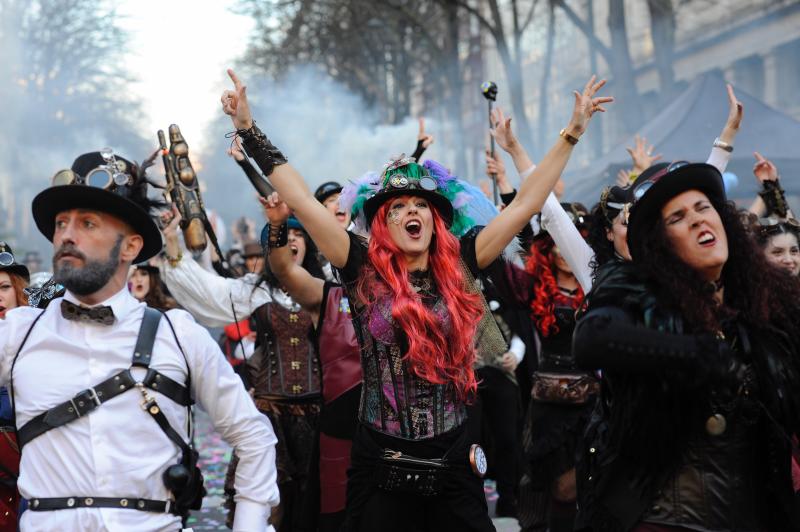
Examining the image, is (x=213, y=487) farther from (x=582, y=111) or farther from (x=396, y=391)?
(x=582, y=111)

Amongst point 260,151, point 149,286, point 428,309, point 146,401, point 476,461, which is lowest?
point 476,461

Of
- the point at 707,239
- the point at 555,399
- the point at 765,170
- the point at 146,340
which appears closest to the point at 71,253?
the point at 146,340

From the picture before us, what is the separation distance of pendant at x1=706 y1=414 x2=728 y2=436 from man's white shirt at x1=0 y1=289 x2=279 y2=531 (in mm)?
1405

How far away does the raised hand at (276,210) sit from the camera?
179 inches

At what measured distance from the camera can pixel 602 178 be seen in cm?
1424

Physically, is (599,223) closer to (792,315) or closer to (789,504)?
(792,315)

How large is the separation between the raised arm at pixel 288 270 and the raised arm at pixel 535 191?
84 cm

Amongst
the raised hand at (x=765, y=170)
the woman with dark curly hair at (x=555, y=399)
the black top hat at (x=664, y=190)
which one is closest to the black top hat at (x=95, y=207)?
the black top hat at (x=664, y=190)

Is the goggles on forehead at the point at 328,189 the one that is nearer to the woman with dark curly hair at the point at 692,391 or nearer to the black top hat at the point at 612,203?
the black top hat at the point at 612,203

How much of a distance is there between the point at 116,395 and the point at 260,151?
1.34 m

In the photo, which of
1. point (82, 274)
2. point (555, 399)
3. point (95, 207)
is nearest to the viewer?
point (82, 274)

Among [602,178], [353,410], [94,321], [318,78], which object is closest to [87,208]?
[94,321]

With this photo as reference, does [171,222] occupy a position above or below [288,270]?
above

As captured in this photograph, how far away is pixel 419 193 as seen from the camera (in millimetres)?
4543
